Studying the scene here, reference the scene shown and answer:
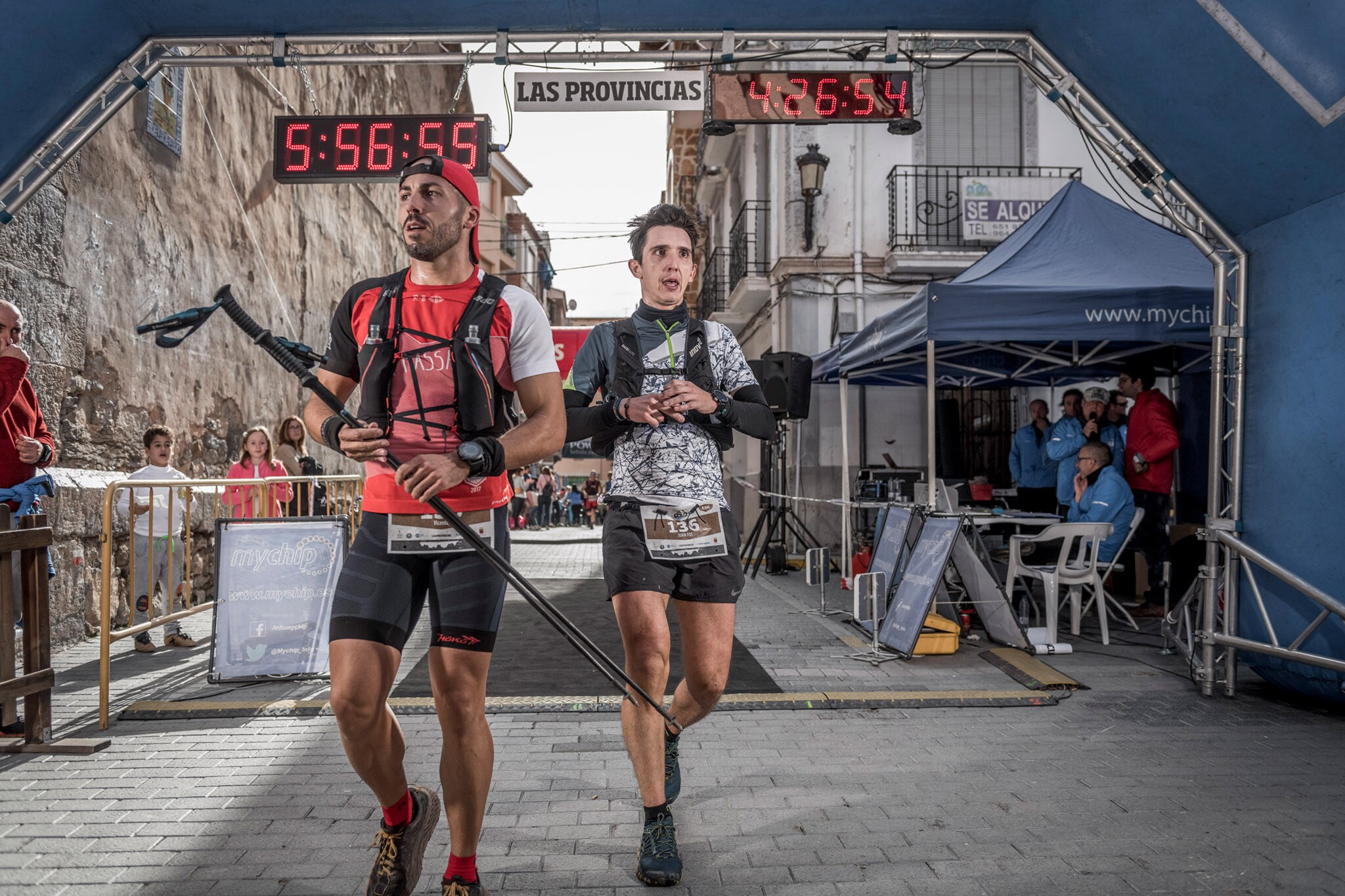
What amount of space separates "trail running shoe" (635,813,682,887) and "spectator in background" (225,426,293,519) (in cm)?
454

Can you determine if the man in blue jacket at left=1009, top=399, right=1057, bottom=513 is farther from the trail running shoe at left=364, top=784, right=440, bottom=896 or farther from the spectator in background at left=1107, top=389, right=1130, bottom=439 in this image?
the trail running shoe at left=364, top=784, right=440, bottom=896

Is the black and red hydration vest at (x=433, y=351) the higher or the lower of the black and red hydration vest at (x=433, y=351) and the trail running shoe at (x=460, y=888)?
the higher

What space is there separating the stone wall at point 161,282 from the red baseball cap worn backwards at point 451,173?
221 inches

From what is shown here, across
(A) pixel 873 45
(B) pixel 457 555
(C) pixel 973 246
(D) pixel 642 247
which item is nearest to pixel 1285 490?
(A) pixel 873 45

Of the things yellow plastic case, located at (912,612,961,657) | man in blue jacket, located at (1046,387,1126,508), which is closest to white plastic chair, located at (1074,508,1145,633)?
man in blue jacket, located at (1046,387,1126,508)

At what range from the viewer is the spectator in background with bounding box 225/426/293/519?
7219 mm

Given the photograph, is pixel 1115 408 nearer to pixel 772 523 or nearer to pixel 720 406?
pixel 772 523

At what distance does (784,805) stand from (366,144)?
6.28m

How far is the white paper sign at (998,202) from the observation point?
15.7m

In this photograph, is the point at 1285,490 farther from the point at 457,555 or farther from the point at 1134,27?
the point at 457,555

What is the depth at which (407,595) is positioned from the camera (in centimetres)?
286

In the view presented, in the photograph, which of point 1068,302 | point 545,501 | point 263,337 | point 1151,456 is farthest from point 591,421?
point 545,501

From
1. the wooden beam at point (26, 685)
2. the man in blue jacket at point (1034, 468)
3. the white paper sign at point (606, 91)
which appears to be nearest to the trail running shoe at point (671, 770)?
the wooden beam at point (26, 685)

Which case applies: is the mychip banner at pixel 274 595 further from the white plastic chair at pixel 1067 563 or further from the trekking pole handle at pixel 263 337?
the white plastic chair at pixel 1067 563
